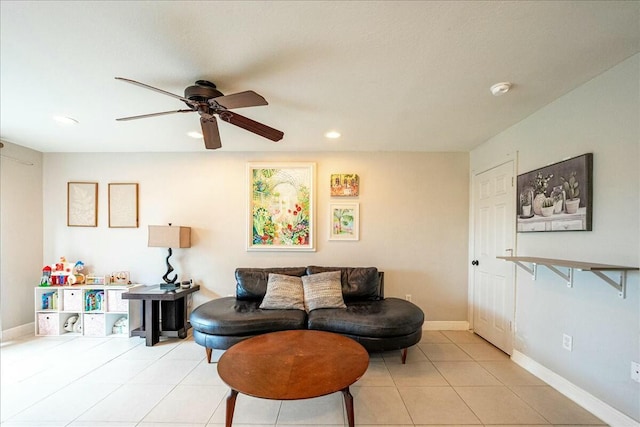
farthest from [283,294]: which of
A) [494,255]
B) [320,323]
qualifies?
[494,255]

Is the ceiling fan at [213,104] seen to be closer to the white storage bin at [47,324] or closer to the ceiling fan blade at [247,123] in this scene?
the ceiling fan blade at [247,123]

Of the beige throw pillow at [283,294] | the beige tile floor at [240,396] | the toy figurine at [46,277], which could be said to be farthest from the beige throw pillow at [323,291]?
the toy figurine at [46,277]

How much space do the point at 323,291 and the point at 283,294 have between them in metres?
0.46

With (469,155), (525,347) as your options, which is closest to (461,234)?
(469,155)

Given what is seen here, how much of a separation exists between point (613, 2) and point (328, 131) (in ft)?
7.18

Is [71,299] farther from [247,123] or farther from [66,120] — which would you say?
[247,123]

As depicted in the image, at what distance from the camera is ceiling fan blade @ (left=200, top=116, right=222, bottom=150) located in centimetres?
206

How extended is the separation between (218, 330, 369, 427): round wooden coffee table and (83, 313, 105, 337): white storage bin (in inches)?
99.9

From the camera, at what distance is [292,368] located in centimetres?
178

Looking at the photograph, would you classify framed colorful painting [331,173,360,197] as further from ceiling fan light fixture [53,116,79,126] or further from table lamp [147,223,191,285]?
ceiling fan light fixture [53,116,79,126]

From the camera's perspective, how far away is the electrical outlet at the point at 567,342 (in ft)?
6.98

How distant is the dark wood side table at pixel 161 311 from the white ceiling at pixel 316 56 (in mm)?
1941

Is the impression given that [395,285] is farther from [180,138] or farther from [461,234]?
[180,138]

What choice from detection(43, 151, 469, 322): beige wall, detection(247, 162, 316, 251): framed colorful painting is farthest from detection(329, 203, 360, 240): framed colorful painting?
detection(247, 162, 316, 251): framed colorful painting
